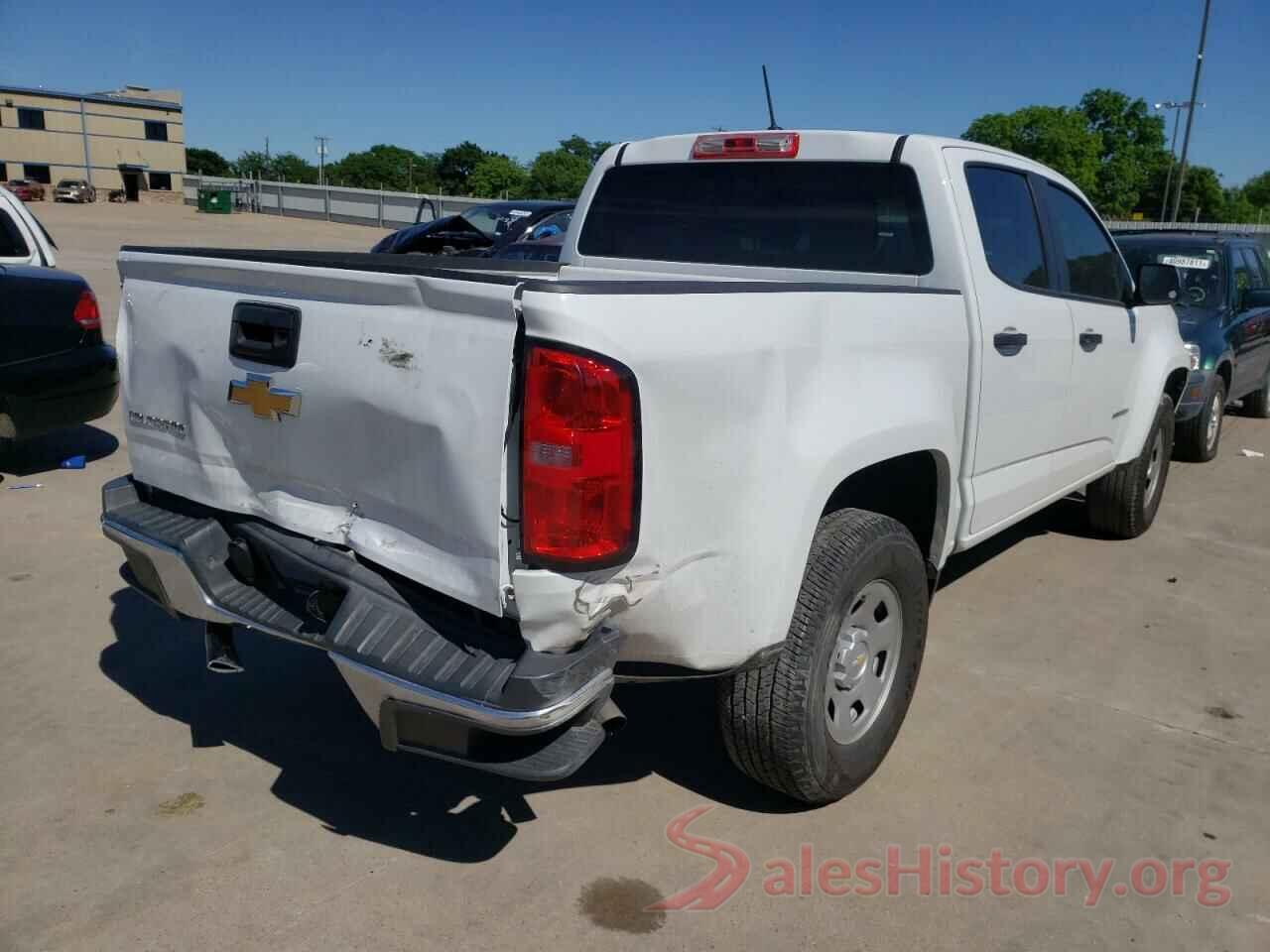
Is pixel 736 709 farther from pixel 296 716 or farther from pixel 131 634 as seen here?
pixel 131 634

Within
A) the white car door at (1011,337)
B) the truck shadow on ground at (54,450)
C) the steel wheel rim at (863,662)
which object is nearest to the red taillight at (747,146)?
the white car door at (1011,337)

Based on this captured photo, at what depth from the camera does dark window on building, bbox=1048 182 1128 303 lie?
15.4ft

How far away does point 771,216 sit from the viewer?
4070 mm

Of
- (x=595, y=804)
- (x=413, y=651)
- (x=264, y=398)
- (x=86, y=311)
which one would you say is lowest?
(x=595, y=804)

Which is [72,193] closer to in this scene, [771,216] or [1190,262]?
[1190,262]

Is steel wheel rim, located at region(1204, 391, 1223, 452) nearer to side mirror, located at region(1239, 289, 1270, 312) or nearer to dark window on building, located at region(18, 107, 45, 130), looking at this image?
side mirror, located at region(1239, 289, 1270, 312)

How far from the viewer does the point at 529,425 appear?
234 cm

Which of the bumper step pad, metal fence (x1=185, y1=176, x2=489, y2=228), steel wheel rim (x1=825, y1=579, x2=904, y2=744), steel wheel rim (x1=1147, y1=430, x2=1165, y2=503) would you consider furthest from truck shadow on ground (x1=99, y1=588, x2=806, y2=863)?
metal fence (x1=185, y1=176, x2=489, y2=228)

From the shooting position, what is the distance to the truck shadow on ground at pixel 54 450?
22.9 ft

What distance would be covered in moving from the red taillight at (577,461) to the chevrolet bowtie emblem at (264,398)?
0.80 m

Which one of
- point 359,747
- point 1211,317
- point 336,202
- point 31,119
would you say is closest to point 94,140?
point 31,119

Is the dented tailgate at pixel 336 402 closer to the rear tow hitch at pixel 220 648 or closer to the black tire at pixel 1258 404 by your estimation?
the rear tow hitch at pixel 220 648

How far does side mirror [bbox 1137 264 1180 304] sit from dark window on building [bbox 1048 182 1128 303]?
0.13 meters

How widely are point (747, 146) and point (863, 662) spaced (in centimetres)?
207
